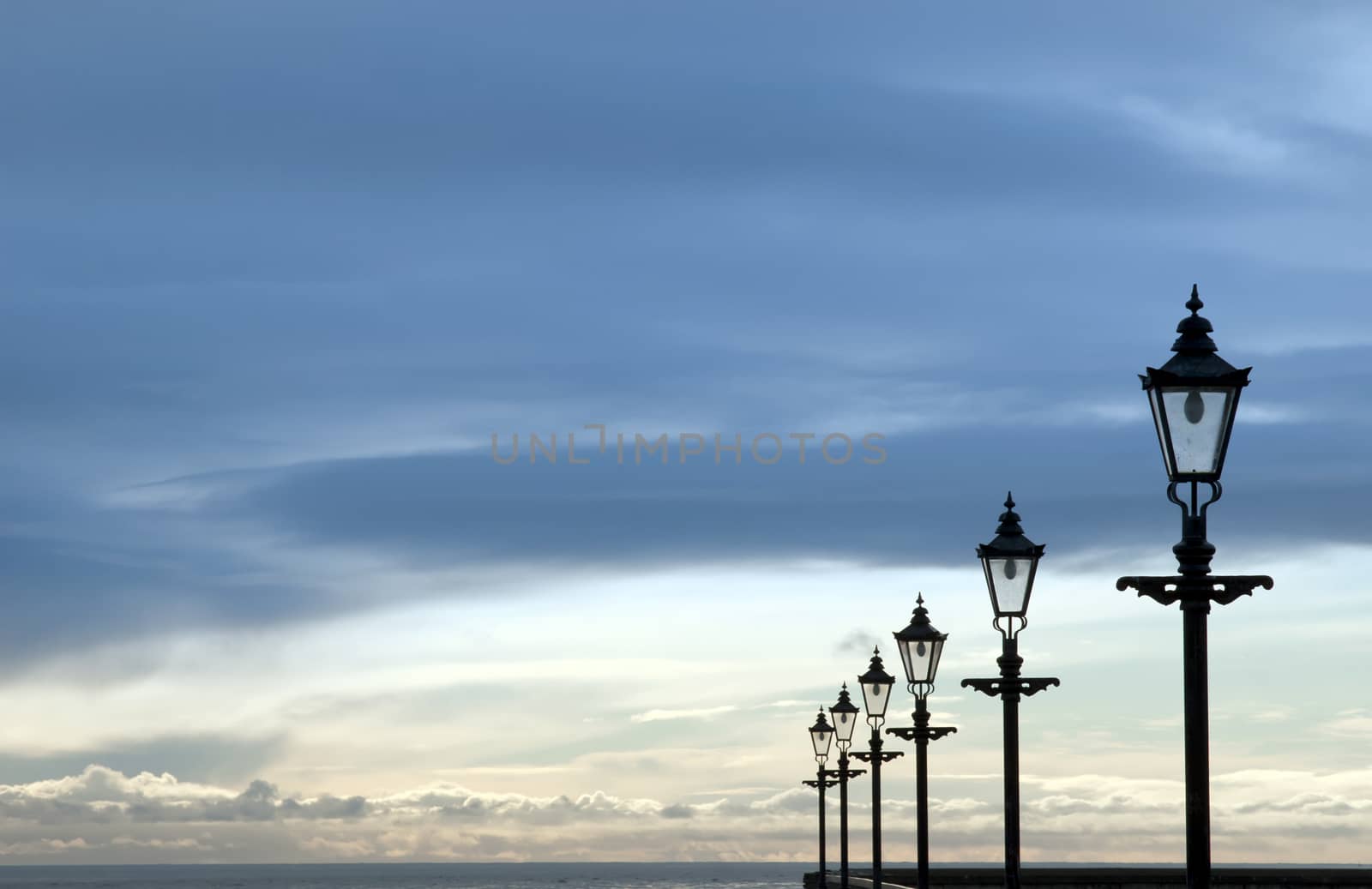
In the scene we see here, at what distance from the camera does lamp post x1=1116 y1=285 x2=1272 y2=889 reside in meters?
12.0

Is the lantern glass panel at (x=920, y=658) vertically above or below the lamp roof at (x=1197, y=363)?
below

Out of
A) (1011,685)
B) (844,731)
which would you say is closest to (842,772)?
(844,731)

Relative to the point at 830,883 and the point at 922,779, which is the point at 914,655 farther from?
the point at 830,883

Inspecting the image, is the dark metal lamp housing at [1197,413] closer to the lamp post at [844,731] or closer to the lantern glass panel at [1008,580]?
the lantern glass panel at [1008,580]

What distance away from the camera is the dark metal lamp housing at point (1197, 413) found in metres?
12.0

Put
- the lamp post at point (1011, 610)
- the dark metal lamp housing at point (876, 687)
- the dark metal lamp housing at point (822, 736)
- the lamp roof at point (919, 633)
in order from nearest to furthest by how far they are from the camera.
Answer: the lamp post at point (1011, 610)
the lamp roof at point (919, 633)
the dark metal lamp housing at point (876, 687)
the dark metal lamp housing at point (822, 736)

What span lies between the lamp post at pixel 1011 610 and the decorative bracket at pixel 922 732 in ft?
21.1

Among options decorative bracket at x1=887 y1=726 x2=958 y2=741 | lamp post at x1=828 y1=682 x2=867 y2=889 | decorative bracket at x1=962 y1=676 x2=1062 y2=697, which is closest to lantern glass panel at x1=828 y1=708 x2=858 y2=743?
lamp post at x1=828 y1=682 x2=867 y2=889

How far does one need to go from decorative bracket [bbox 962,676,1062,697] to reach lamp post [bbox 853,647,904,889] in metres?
10.4

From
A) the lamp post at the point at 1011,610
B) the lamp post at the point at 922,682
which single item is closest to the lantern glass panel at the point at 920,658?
the lamp post at the point at 922,682

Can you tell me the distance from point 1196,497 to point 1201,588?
581mm

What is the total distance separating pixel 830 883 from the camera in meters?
44.4

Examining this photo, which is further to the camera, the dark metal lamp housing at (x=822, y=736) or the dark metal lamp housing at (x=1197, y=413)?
the dark metal lamp housing at (x=822, y=736)

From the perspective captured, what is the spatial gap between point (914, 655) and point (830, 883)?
21388mm
